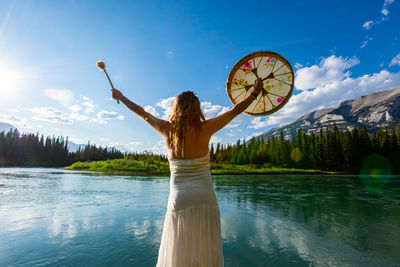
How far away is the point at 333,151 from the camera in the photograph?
46.6 metres

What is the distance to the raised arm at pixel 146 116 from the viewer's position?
1.61m

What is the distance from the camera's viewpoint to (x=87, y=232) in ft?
13.3

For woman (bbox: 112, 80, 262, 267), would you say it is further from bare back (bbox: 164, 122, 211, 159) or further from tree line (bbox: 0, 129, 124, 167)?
tree line (bbox: 0, 129, 124, 167)

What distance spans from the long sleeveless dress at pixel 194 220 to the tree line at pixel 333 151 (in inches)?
2108

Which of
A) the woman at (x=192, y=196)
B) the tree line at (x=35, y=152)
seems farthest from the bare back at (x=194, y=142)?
the tree line at (x=35, y=152)

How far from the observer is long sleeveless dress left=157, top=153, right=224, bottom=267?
1.43 m

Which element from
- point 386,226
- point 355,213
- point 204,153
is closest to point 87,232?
point 204,153

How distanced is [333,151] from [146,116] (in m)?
54.7

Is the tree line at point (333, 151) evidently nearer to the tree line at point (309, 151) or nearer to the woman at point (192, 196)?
the tree line at point (309, 151)

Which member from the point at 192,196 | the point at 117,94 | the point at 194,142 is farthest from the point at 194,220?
the point at 117,94

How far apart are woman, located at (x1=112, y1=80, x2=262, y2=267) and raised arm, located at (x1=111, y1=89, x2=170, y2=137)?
0.15 metres

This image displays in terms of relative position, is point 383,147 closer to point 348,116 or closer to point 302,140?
point 302,140

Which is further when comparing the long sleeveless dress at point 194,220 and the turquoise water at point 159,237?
the turquoise water at point 159,237

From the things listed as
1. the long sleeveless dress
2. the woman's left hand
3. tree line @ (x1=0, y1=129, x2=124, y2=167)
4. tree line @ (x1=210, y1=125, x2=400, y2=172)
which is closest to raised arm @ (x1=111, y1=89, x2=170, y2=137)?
the woman's left hand
